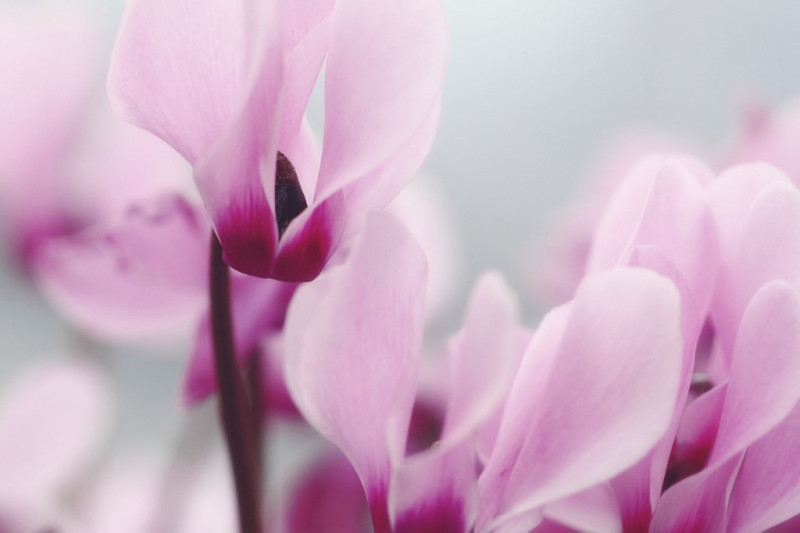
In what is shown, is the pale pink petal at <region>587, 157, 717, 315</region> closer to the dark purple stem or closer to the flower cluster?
the flower cluster

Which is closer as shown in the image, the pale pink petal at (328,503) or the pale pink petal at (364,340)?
the pale pink petal at (364,340)

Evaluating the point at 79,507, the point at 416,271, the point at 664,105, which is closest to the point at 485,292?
the point at 416,271

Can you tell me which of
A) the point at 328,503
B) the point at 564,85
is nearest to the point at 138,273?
the point at 328,503

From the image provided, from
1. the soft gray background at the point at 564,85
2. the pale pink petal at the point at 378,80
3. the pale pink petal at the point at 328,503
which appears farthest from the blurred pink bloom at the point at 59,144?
the soft gray background at the point at 564,85

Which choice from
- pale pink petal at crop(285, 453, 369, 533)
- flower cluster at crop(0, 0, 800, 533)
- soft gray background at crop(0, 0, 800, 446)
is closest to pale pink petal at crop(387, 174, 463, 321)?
pale pink petal at crop(285, 453, 369, 533)

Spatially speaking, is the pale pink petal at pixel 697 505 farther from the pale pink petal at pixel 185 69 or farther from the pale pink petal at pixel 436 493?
the pale pink petal at pixel 185 69

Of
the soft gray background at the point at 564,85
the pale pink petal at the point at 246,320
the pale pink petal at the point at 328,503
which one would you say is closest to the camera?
the pale pink petal at the point at 246,320

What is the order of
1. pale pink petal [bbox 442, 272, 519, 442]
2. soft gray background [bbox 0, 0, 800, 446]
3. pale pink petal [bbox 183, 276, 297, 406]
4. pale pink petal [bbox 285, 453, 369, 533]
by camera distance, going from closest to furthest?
pale pink petal [bbox 442, 272, 519, 442] < pale pink petal [bbox 183, 276, 297, 406] < pale pink petal [bbox 285, 453, 369, 533] < soft gray background [bbox 0, 0, 800, 446]
